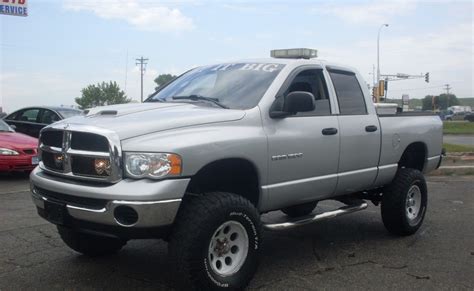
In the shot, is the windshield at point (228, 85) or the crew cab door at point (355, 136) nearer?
the windshield at point (228, 85)

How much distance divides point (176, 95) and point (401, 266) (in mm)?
2717

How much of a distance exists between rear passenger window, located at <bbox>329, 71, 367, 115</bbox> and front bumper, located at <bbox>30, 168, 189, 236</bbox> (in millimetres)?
2386

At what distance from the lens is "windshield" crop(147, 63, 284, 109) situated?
15.2ft

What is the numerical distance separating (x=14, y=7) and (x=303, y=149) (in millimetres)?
15372

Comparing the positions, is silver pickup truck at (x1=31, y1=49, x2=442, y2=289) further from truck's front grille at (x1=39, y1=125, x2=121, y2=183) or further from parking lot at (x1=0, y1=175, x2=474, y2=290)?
parking lot at (x1=0, y1=175, x2=474, y2=290)

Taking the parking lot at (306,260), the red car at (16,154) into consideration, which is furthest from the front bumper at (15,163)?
the parking lot at (306,260)

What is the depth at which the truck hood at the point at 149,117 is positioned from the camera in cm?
380

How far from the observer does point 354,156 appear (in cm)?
537

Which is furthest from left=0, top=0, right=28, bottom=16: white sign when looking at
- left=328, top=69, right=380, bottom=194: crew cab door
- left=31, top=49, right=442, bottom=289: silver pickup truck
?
left=328, top=69, right=380, bottom=194: crew cab door

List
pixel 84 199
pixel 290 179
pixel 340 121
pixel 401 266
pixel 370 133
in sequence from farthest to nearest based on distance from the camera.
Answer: pixel 370 133 < pixel 340 121 < pixel 401 266 < pixel 290 179 < pixel 84 199

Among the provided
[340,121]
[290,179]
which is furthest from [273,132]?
[340,121]

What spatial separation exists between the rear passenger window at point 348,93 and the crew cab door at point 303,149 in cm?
22

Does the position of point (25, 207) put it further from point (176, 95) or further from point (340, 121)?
A: point (340, 121)

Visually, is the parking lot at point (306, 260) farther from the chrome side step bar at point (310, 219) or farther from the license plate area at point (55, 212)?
the license plate area at point (55, 212)
